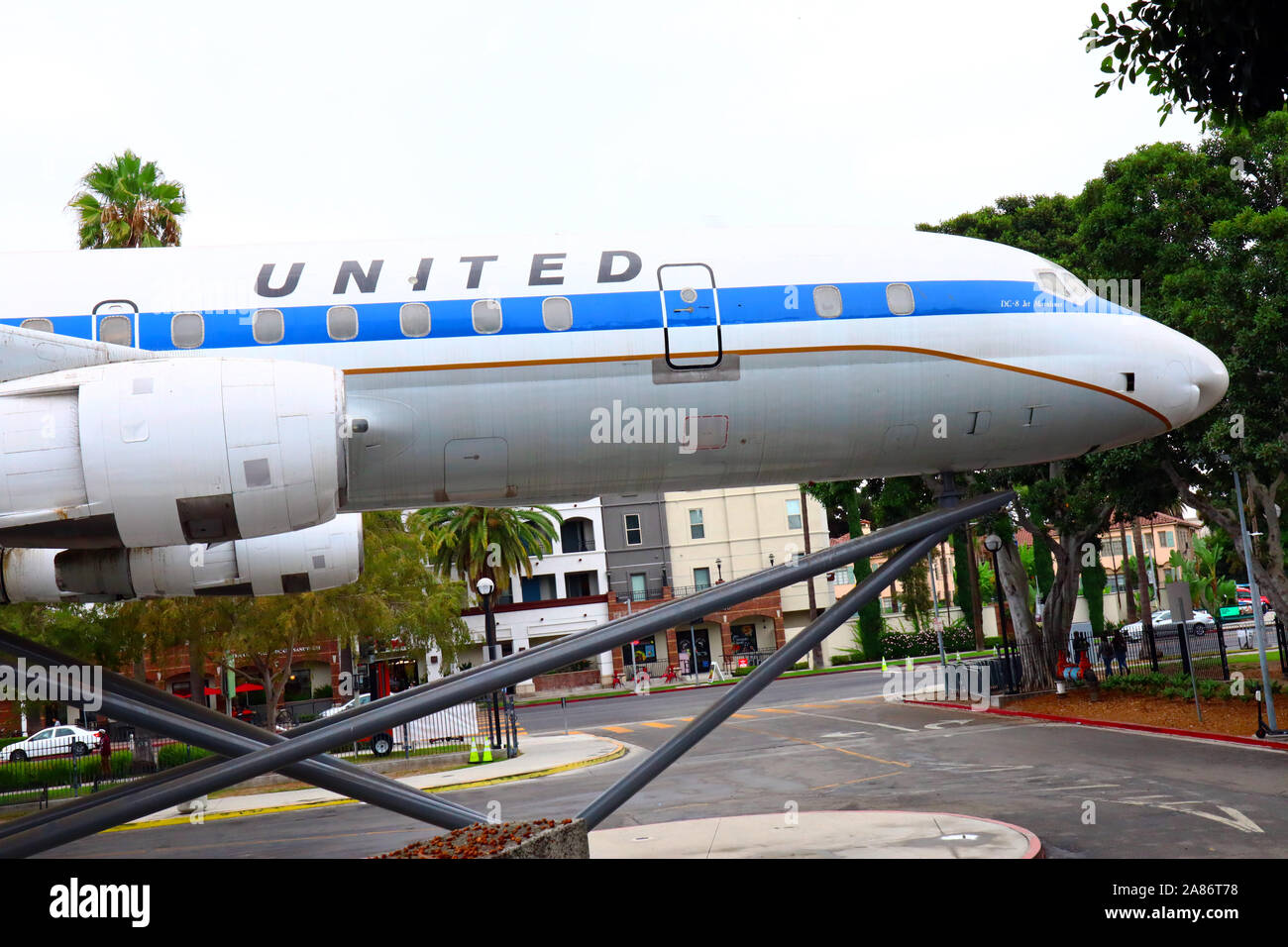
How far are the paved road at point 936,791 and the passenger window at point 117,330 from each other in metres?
6.60

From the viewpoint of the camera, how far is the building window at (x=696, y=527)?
62.1m

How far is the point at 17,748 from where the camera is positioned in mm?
31000

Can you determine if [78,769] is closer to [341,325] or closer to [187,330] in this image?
[187,330]

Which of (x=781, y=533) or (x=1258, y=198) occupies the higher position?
(x=1258, y=198)

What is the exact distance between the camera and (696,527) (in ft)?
204

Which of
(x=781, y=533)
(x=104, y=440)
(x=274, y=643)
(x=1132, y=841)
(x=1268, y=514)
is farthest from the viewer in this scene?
(x=781, y=533)

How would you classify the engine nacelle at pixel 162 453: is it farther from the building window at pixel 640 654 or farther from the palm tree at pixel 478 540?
the building window at pixel 640 654

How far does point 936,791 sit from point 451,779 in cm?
1127

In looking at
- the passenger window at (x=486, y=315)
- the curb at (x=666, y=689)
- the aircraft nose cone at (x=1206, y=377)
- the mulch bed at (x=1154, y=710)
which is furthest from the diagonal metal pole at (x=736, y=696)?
the curb at (x=666, y=689)

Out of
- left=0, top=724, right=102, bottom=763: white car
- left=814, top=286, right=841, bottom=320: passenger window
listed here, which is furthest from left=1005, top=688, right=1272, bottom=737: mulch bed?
left=0, top=724, right=102, bottom=763: white car

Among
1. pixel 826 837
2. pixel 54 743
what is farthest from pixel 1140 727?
pixel 54 743
